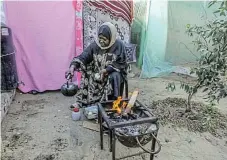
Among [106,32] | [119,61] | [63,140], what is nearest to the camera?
[63,140]

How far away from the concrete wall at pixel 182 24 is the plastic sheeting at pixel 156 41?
0.24 meters

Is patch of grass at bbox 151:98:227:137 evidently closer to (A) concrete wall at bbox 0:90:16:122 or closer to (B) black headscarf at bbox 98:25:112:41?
(B) black headscarf at bbox 98:25:112:41

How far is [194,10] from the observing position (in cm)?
438

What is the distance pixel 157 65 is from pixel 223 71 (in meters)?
2.24

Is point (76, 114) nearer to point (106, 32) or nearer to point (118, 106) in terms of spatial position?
point (118, 106)

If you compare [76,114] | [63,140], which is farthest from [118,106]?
[76,114]

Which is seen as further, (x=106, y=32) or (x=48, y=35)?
(x=48, y=35)

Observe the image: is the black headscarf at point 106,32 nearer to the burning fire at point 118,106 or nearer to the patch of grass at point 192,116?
the burning fire at point 118,106

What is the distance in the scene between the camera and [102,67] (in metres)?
2.80

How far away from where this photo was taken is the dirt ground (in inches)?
87.7

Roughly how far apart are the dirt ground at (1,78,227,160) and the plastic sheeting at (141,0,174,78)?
163 cm

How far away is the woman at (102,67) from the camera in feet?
8.70

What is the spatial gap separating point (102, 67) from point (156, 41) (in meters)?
1.94

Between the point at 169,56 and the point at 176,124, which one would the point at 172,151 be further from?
the point at 169,56
